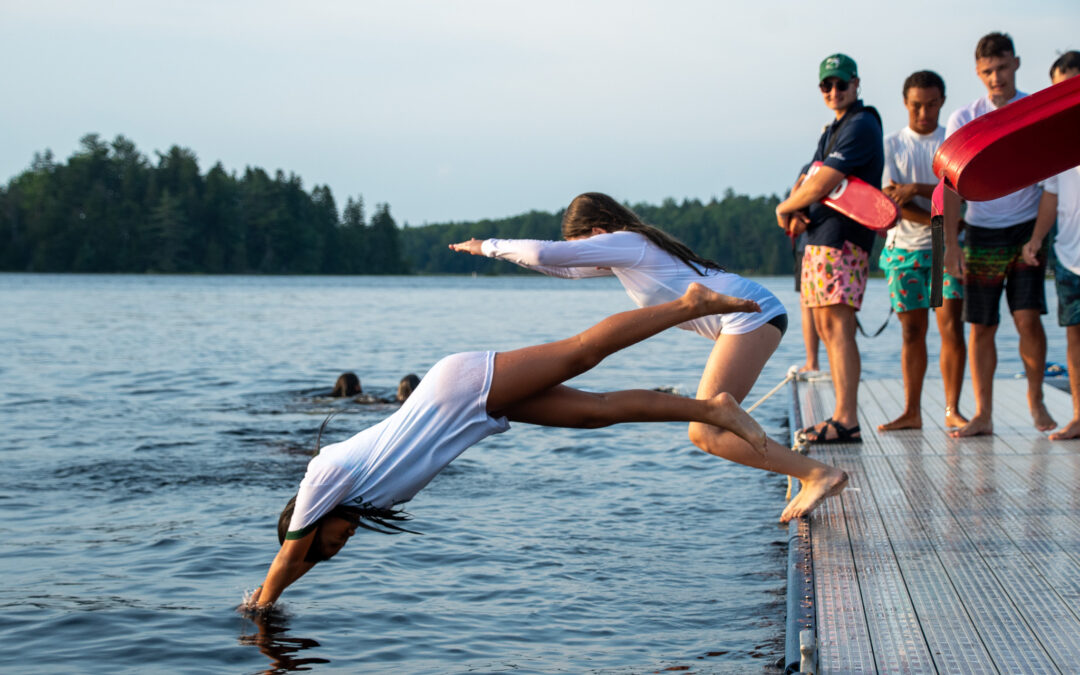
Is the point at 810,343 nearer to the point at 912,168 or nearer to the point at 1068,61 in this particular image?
the point at 912,168

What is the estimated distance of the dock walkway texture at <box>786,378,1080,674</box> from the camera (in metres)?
3.71

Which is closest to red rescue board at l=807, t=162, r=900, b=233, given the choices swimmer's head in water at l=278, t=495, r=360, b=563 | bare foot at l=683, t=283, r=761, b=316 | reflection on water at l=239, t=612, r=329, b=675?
bare foot at l=683, t=283, r=761, b=316

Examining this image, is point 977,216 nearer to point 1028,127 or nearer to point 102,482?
point 1028,127

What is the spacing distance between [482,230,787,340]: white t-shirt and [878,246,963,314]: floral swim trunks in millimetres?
2879

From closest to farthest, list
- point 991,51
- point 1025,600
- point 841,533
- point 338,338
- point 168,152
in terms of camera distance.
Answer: point 1025,600 → point 841,533 → point 991,51 → point 338,338 → point 168,152

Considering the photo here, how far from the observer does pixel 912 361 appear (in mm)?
7805

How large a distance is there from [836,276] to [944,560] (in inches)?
101

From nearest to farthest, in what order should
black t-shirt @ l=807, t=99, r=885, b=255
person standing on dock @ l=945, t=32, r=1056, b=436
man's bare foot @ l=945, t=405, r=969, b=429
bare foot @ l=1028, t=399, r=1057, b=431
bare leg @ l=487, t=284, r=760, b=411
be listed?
bare leg @ l=487, t=284, r=760, b=411 < black t-shirt @ l=807, t=99, r=885, b=255 < person standing on dock @ l=945, t=32, r=1056, b=436 < bare foot @ l=1028, t=399, r=1057, b=431 < man's bare foot @ l=945, t=405, r=969, b=429

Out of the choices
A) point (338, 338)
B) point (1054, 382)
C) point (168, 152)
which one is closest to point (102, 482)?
point (1054, 382)

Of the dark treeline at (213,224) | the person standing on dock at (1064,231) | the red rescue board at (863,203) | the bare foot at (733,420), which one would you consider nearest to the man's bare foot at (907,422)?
the person standing on dock at (1064,231)

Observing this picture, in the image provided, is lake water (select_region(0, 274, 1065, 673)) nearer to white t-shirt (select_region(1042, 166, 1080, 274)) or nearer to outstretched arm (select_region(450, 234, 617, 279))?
outstretched arm (select_region(450, 234, 617, 279))

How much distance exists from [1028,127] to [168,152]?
Answer: 130m

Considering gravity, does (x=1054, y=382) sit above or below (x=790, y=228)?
below

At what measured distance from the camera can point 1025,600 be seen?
4180mm
